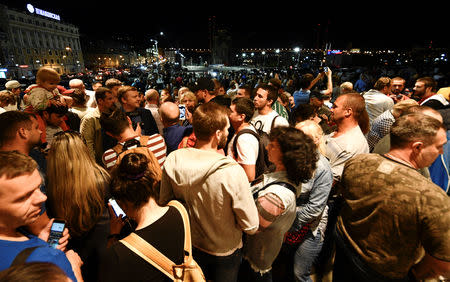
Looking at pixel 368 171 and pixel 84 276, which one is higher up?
pixel 368 171

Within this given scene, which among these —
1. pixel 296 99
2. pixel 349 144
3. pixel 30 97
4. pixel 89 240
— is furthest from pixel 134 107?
pixel 296 99

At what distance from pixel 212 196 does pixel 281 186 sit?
60 centimetres

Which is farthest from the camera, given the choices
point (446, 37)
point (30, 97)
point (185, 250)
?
point (446, 37)

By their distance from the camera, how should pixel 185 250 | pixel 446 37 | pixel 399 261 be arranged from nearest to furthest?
pixel 185 250, pixel 399 261, pixel 446 37

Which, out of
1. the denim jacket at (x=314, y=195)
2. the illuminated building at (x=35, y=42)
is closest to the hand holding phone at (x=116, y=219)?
the denim jacket at (x=314, y=195)

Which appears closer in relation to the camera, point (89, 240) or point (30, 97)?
point (89, 240)

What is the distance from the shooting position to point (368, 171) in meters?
1.80

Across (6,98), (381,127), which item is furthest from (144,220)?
(6,98)

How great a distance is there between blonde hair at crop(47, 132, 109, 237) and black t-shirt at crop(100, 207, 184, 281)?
782 mm

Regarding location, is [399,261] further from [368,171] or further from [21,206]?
[21,206]

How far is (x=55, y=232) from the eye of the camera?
146cm

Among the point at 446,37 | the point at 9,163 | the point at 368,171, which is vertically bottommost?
the point at 368,171

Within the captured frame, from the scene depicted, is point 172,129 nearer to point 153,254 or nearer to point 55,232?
point 55,232

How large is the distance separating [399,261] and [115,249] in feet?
6.99
